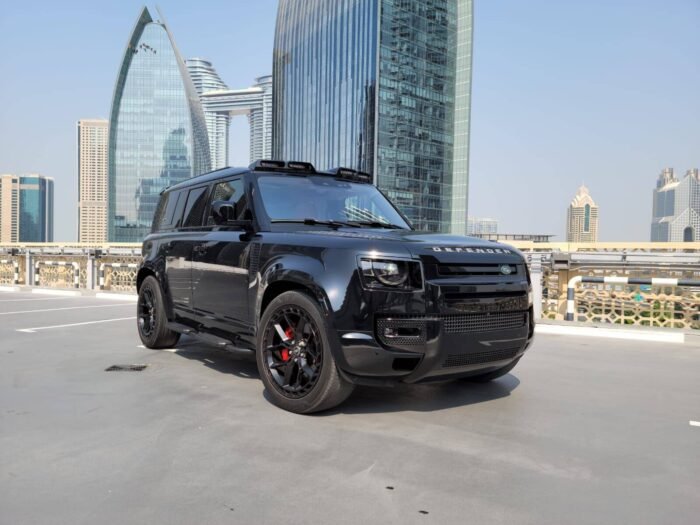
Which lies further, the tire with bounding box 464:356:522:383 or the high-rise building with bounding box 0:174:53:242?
the high-rise building with bounding box 0:174:53:242

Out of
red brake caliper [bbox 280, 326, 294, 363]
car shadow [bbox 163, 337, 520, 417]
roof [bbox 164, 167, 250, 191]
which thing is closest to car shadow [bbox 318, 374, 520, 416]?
car shadow [bbox 163, 337, 520, 417]

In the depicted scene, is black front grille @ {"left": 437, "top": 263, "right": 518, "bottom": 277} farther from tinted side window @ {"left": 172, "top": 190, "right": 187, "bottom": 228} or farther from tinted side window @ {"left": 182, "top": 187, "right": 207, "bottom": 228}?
tinted side window @ {"left": 172, "top": 190, "right": 187, "bottom": 228}

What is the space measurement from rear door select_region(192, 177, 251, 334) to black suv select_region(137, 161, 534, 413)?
1cm

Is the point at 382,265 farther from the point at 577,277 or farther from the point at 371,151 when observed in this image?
the point at 371,151

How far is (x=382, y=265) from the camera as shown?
3.68 meters

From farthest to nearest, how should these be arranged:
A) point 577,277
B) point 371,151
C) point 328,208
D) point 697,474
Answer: point 371,151, point 577,277, point 328,208, point 697,474

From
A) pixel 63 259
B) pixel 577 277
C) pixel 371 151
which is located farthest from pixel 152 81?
pixel 577 277

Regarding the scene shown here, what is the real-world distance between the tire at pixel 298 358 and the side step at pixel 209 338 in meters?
0.53

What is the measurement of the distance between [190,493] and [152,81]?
147 meters

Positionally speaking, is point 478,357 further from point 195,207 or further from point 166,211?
point 166,211

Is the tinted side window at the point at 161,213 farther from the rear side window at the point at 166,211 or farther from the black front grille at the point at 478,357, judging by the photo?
the black front grille at the point at 478,357

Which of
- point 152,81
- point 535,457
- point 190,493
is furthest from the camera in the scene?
point 152,81

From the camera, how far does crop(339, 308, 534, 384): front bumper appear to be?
362 centimetres

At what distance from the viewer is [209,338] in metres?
5.25
